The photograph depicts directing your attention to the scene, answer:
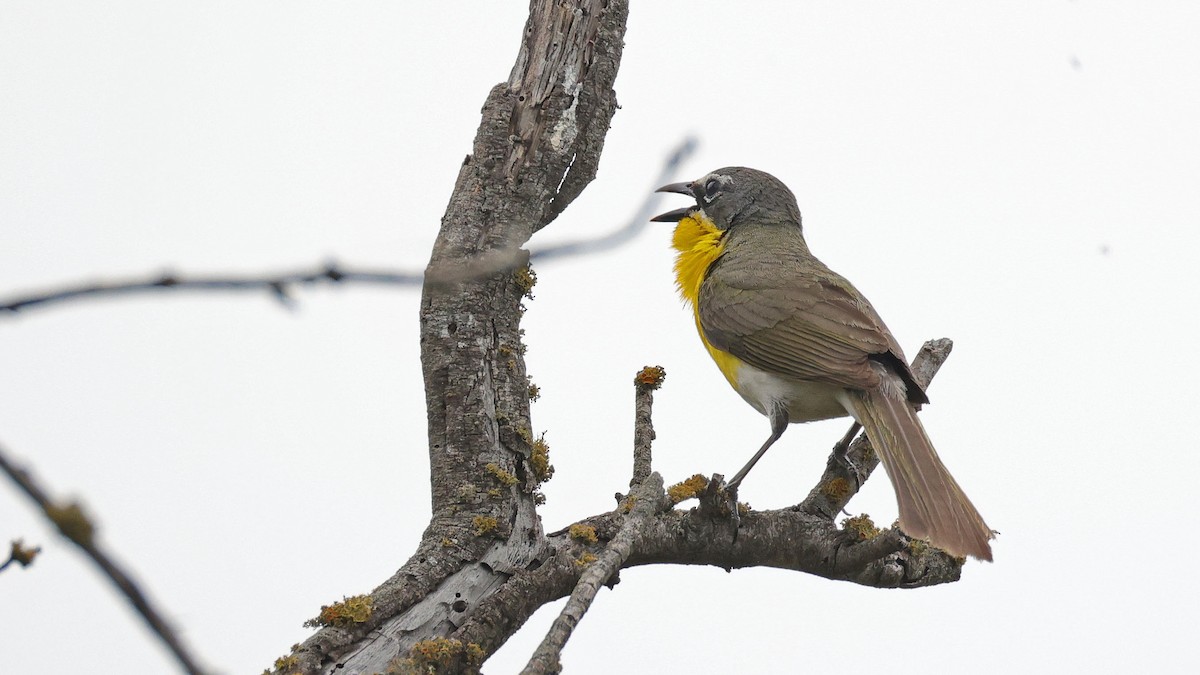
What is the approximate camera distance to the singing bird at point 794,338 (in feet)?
16.2

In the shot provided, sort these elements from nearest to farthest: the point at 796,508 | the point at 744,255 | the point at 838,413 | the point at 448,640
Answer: the point at 448,640, the point at 796,508, the point at 838,413, the point at 744,255

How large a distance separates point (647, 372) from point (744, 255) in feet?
6.36

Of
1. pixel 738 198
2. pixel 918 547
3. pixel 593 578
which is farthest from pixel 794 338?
pixel 593 578

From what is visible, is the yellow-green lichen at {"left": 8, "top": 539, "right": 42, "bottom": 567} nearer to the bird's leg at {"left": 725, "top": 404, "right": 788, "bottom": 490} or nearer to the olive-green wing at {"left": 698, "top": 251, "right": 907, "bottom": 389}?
the bird's leg at {"left": 725, "top": 404, "right": 788, "bottom": 490}

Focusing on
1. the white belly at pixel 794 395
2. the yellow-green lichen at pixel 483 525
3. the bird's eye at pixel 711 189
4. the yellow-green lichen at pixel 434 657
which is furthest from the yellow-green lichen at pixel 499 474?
the bird's eye at pixel 711 189

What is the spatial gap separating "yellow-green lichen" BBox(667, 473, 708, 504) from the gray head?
2639 mm

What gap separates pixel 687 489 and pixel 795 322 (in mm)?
1411

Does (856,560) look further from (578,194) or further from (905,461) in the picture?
(578,194)

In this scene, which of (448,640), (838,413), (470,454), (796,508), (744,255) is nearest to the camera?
(448,640)

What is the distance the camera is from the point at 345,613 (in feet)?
13.8

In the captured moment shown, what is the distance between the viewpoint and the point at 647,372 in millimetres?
4973

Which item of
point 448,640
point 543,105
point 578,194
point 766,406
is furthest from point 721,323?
point 448,640

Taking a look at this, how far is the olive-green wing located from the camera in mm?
5609

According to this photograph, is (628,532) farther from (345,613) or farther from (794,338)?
(794,338)
